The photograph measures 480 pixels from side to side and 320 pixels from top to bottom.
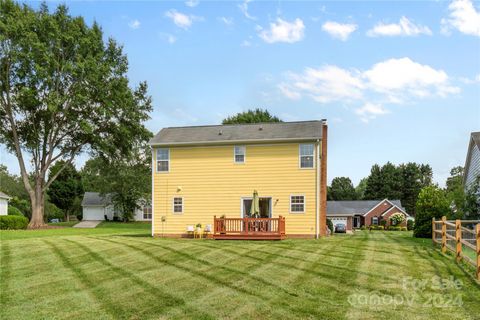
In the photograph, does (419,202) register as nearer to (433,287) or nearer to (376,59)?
(376,59)

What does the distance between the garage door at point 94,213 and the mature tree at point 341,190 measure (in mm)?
49446

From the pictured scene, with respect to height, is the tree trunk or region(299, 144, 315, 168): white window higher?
region(299, 144, 315, 168): white window

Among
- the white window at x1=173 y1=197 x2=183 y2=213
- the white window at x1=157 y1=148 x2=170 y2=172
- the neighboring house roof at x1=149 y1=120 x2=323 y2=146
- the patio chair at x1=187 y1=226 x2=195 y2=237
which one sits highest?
the neighboring house roof at x1=149 y1=120 x2=323 y2=146

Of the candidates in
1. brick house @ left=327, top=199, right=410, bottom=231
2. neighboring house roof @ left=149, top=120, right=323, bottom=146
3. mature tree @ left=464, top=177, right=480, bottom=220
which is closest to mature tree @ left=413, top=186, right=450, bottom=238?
mature tree @ left=464, top=177, right=480, bottom=220

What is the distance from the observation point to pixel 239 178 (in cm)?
2281

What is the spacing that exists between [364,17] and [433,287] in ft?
35.2

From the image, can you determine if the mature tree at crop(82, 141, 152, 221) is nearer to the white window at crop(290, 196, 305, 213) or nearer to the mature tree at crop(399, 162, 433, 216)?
the white window at crop(290, 196, 305, 213)

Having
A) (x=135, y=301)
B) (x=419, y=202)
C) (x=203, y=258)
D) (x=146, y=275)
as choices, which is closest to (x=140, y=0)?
(x=203, y=258)

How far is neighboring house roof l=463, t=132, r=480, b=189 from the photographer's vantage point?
24156 mm

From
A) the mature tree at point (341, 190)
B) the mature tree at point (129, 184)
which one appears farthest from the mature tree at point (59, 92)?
the mature tree at point (341, 190)

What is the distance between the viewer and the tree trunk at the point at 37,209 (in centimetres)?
3400

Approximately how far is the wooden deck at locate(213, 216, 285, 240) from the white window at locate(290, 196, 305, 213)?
1.34 meters

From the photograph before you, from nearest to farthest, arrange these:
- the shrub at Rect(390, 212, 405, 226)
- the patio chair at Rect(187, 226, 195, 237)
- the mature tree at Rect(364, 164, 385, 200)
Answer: the patio chair at Rect(187, 226, 195, 237) → the shrub at Rect(390, 212, 405, 226) → the mature tree at Rect(364, 164, 385, 200)

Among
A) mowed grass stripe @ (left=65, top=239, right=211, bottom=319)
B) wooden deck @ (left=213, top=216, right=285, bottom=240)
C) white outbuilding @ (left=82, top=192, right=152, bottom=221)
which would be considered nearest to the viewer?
mowed grass stripe @ (left=65, top=239, right=211, bottom=319)
